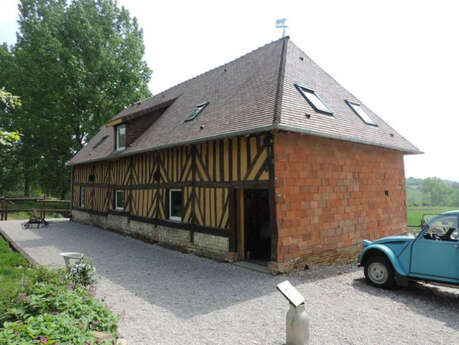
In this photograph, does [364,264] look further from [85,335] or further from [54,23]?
[54,23]

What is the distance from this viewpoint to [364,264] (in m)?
6.37

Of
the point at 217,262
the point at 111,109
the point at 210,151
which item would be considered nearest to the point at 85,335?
the point at 217,262

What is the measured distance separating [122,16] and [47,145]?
1273cm

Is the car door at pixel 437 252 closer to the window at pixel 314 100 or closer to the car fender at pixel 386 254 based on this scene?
the car fender at pixel 386 254

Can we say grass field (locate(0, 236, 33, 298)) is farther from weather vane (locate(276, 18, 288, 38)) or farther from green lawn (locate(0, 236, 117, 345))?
weather vane (locate(276, 18, 288, 38))

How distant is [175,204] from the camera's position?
10.1m

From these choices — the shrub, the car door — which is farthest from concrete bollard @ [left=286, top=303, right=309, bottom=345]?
the shrub

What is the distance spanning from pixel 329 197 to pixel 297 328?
4.92m

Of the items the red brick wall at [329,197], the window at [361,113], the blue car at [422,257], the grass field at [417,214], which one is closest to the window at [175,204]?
the red brick wall at [329,197]

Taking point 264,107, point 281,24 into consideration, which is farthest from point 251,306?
point 281,24

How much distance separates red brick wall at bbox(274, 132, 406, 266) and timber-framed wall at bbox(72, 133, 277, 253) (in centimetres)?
66

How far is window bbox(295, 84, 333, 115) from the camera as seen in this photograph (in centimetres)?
813

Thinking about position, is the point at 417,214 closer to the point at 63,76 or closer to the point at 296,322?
the point at 296,322

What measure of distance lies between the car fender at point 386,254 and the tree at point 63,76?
74.2ft
